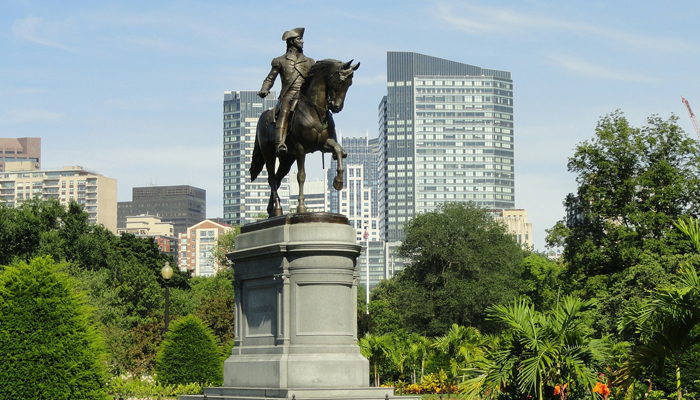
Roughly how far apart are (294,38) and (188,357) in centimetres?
1711

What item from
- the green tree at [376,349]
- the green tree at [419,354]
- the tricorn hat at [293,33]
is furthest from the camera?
the green tree at [419,354]

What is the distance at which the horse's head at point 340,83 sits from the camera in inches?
778

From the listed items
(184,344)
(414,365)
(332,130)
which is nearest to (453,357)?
(414,365)

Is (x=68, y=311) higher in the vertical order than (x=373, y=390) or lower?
higher

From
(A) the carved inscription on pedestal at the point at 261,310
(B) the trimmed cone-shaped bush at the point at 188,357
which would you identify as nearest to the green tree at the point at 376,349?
(B) the trimmed cone-shaped bush at the point at 188,357

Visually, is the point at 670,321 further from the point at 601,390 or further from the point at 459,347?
the point at 459,347

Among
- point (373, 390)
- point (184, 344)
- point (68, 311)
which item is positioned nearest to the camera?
point (373, 390)

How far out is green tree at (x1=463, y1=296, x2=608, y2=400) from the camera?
17406 millimetres

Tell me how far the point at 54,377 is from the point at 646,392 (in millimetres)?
14015

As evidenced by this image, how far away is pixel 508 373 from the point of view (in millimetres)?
17672

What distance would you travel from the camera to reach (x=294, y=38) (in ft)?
70.2

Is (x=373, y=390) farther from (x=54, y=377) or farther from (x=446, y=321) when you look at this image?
(x=446, y=321)

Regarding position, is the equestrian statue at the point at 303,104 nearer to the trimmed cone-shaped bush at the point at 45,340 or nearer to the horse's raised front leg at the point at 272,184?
the horse's raised front leg at the point at 272,184

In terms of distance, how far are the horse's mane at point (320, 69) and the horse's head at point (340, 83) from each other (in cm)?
17
